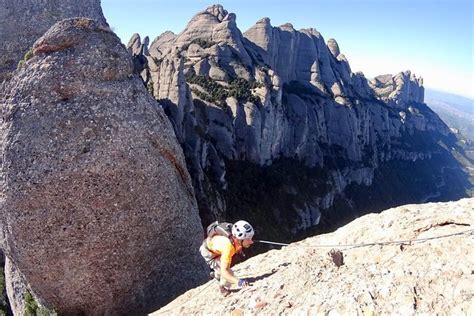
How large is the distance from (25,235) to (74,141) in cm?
321

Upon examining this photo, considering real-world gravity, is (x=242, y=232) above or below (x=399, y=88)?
below

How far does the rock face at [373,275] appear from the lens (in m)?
7.58

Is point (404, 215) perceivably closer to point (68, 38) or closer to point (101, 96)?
point (101, 96)

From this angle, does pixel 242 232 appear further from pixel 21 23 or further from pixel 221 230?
pixel 21 23

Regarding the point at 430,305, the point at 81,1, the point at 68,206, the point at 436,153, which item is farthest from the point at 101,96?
the point at 436,153

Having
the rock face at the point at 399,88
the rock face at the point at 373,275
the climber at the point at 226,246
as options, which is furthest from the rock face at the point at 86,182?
the rock face at the point at 399,88

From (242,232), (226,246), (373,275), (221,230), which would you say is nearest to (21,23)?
(221,230)

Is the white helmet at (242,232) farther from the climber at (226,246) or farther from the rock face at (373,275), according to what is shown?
the rock face at (373,275)

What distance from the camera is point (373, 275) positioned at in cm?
857

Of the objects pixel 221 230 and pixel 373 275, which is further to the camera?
pixel 221 230

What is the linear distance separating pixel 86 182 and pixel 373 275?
8631 millimetres

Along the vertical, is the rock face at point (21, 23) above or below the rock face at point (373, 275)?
above

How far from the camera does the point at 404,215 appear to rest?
1032cm

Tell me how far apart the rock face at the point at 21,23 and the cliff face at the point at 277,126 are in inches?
531
